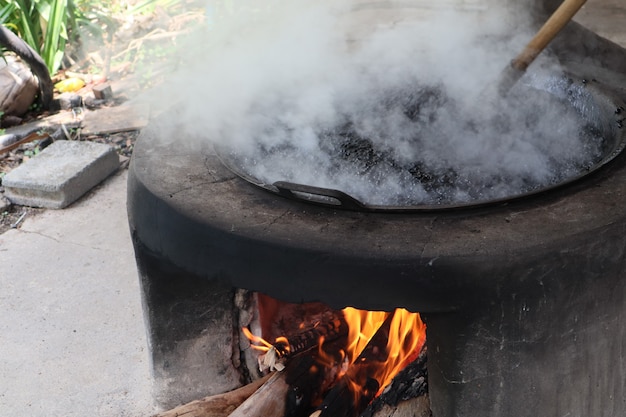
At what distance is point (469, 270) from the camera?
1.65 meters

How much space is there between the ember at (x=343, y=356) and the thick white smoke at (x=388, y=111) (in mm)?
423

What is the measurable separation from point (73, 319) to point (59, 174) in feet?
4.10

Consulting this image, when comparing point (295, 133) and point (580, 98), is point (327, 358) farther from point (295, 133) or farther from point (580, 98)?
point (580, 98)

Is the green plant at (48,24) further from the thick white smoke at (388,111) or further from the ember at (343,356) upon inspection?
the ember at (343,356)

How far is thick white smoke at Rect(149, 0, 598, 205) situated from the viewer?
2070mm

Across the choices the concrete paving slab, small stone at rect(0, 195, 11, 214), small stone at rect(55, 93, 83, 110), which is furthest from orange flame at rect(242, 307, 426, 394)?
small stone at rect(55, 93, 83, 110)

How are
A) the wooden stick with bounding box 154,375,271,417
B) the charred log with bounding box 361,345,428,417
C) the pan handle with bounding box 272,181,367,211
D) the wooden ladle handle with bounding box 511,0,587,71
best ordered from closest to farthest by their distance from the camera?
the pan handle with bounding box 272,181,367,211, the wooden ladle handle with bounding box 511,0,587,71, the charred log with bounding box 361,345,428,417, the wooden stick with bounding box 154,375,271,417

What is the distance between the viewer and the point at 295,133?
2318 mm

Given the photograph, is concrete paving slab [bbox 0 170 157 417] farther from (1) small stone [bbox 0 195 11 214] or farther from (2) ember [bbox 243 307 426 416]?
(2) ember [bbox 243 307 426 416]

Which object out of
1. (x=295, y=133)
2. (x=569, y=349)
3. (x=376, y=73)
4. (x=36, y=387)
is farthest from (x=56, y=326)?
(x=569, y=349)

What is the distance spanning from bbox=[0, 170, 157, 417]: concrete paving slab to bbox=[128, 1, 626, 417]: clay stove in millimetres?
935

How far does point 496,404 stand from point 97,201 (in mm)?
2879

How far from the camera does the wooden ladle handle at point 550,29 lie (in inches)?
78.5

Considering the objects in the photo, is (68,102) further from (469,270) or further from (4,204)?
(469,270)
